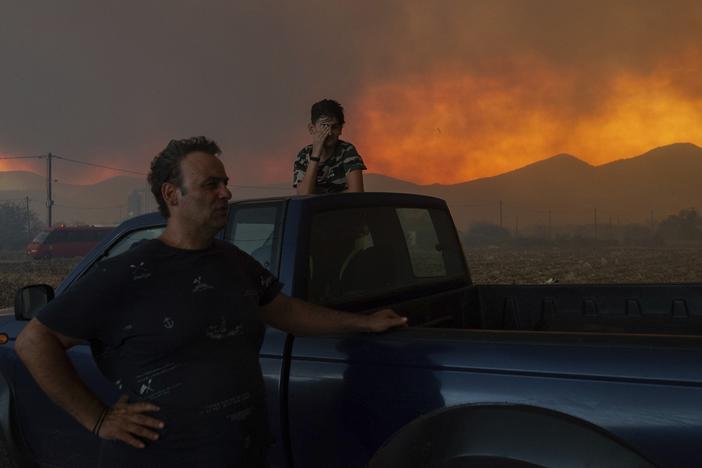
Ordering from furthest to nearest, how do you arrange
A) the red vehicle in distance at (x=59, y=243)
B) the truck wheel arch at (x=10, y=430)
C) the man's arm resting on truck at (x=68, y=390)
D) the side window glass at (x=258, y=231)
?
the red vehicle in distance at (x=59, y=243)
the truck wheel arch at (x=10, y=430)
the side window glass at (x=258, y=231)
the man's arm resting on truck at (x=68, y=390)

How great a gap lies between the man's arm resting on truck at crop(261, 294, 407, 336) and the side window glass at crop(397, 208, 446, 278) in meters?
1.09

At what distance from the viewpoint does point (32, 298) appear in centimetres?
257

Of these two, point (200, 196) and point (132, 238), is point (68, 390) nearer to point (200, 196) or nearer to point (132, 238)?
point (200, 196)

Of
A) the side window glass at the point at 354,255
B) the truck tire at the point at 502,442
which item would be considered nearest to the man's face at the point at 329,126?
the side window glass at the point at 354,255

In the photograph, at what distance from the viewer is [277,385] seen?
2088 millimetres

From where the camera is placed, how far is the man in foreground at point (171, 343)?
166 centimetres

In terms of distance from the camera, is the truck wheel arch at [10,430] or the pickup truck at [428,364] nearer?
the pickup truck at [428,364]

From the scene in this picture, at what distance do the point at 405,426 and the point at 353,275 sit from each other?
3.00 ft

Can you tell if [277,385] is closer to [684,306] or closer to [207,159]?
[207,159]

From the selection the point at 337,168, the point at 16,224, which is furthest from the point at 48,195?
the point at 337,168

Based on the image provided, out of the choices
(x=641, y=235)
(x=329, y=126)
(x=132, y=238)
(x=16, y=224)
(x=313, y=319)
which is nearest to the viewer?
(x=313, y=319)

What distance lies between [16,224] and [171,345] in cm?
8001

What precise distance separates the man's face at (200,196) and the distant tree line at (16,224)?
63715 millimetres

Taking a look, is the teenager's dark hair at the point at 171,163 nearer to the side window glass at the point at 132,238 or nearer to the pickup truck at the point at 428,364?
the pickup truck at the point at 428,364
